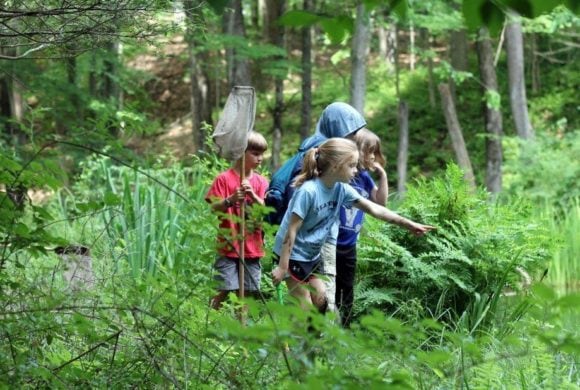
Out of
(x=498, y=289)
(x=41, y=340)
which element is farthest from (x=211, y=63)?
(x=41, y=340)

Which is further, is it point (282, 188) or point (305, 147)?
point (305, 147)

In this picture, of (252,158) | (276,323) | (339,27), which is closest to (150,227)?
(252,158)

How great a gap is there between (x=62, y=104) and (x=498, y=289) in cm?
1220

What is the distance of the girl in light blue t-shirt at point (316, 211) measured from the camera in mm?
5691

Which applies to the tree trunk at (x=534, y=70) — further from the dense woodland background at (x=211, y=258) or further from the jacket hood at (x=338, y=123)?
the jacket hood at (x=338, y=123)

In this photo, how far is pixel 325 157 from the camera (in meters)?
5.74

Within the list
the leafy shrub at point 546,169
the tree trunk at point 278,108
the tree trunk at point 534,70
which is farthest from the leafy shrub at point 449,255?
the tree trunk at point 534,70

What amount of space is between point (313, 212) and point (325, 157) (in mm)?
345

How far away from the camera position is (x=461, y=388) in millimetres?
4504

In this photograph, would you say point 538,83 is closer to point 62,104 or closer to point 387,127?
point 387,127

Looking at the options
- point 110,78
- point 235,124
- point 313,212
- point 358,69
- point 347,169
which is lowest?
point 110,78

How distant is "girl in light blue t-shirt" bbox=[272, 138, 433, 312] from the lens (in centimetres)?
569

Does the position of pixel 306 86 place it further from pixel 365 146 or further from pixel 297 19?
pixel 297 19

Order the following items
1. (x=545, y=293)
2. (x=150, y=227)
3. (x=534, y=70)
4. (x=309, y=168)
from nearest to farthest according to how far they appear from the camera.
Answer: (x=545, y=293) → (x=309, y=168) → (x=150, y=227) → (x=534, y=70)
